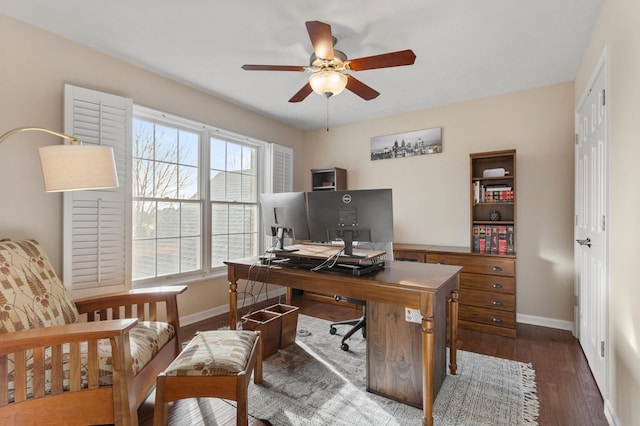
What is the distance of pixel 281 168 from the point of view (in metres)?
4.46

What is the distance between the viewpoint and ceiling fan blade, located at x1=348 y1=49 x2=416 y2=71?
Answer: 1896 mm

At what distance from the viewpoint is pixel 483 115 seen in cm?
361

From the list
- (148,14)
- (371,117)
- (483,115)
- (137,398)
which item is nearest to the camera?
(137,398)

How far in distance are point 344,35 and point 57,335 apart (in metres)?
2.52

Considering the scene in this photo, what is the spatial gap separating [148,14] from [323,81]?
1277mm

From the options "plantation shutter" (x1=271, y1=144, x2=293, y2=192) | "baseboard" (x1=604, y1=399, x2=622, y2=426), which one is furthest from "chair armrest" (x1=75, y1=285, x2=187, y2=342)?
"baseboard" (x1=604, y1=399, x2=622, y2=426)

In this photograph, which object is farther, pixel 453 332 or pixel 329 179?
pixel 329 179

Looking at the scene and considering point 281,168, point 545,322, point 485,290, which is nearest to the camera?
point 485,290

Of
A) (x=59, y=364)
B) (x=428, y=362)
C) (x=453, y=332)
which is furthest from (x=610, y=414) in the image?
(x=59, y=364)

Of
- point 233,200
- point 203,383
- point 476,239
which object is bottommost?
point 203,383

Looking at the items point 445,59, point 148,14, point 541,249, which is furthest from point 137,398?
point 541,249

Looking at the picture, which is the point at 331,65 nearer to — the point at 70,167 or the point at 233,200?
the point at 70,167

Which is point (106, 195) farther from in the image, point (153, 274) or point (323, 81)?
point (323, 81)

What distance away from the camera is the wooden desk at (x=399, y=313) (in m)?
1.66
